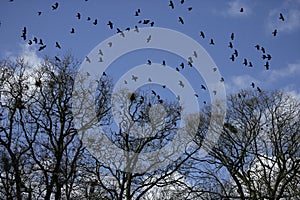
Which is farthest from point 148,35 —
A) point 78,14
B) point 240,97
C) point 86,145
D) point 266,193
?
point 266,193

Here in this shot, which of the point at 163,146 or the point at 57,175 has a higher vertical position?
the point at 163,146

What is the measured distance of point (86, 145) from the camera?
15938 mm

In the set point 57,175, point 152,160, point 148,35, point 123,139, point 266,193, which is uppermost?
point 148,35

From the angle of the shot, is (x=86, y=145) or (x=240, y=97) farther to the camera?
(x=240, y=97)

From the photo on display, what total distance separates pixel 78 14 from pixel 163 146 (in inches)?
330

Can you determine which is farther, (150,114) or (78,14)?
(150,114)

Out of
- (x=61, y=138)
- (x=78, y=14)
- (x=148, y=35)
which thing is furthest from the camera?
(x=61, y=138)

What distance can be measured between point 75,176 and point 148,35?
245 inches

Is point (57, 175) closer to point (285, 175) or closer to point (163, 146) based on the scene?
point (163, 146)

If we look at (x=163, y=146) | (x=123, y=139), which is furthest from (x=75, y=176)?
(x=163, y=146)

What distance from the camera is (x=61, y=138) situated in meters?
15.5

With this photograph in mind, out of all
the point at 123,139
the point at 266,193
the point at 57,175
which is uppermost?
the point at 123,139

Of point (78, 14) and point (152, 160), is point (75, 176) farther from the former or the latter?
point (78, 14)

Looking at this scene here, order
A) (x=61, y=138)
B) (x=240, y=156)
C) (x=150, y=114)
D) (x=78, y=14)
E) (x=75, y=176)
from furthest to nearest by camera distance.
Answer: (x=150, y=114) → (x=240, y=156) → (x=61, y=138) → (x=75, y=176) → (x=78, y=14)
